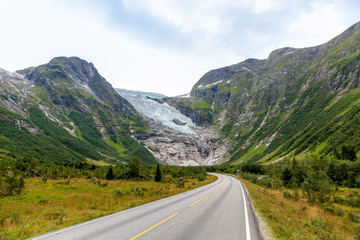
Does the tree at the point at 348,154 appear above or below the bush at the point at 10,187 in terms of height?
above

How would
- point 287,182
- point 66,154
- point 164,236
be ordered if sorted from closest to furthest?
point 164,236, point 287,182, point 66,154

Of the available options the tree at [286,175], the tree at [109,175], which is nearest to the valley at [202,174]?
the tree at [286,175]

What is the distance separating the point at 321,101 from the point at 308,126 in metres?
46.3

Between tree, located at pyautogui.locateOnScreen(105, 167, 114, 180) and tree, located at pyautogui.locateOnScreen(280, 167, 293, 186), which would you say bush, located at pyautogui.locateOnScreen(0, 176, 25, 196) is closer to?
tree, located at pyautogui.locateOnScreen(105, 167, 114, 180)

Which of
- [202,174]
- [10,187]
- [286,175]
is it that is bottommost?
[202,174]

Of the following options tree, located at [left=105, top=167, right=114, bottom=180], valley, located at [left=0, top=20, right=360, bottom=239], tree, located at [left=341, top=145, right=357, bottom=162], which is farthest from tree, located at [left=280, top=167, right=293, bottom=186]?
tree, located at [left=105, top=167, right=114, bottom=180]

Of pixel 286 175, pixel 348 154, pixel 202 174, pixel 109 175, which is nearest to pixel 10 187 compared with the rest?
pixel 109 175

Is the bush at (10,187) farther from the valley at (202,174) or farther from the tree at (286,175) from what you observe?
the tree at (286,175)

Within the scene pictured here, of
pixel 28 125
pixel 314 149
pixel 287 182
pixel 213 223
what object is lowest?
pixel 287 182

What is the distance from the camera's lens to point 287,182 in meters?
53.0

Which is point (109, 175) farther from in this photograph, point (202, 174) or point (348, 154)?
point (348, 154)

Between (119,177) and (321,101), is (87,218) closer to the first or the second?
(119,177)

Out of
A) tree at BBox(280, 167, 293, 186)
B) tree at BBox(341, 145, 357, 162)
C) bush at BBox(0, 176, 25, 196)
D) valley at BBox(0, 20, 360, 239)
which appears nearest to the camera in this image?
valley at BBox(0, 20, 360, 239)

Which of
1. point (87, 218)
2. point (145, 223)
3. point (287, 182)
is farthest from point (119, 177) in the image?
point (287, 182)
